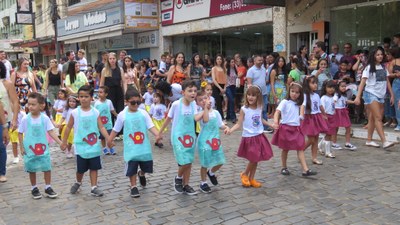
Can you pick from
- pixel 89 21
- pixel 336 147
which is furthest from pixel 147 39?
pixel 336 147

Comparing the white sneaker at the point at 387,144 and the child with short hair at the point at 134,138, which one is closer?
the child with short hair at the point at 134,138

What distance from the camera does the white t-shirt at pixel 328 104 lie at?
25.1 feet

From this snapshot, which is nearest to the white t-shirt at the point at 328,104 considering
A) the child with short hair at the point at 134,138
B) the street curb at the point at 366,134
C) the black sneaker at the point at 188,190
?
the street curb at the point at 366,134

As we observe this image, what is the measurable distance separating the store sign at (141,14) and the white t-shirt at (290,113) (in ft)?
50.4

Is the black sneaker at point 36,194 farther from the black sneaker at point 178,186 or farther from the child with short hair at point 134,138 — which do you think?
the black sneaker at point 178,186

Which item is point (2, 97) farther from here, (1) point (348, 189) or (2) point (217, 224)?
(1) point (348, 189)

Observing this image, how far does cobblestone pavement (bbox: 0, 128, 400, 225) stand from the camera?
4590 mm

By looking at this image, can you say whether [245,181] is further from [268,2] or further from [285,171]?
[268,2]

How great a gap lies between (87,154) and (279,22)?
10278 millimetres

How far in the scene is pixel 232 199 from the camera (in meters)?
5.20

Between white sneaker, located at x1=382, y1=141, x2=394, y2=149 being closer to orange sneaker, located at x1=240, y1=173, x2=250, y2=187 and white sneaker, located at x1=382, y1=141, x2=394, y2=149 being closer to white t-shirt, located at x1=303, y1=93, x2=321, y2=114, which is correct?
white t-shirt, located at x1=303, y1=93, x2=321, y2=114

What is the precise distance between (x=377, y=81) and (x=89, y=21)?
1913 centimetres

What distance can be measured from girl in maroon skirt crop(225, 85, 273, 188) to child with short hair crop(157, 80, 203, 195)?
0.59 meters

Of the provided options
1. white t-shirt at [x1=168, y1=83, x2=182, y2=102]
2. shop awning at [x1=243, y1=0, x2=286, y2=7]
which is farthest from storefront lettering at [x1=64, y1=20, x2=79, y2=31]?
white t-shirt at [x1=168, y1=83, x2=182, y2=102]
